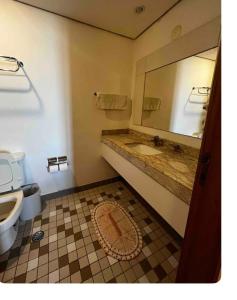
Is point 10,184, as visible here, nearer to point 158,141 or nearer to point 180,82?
point 158,141

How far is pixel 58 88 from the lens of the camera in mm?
1754

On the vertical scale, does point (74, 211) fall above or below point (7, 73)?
below

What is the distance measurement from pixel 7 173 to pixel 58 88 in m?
1.11

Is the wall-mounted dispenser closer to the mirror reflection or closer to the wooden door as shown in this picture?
the mirror reflection

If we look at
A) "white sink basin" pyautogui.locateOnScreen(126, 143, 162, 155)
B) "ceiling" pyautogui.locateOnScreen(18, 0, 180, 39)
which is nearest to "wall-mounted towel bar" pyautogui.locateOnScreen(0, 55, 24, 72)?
"ceiling" pyautogui.locateOnScreen(18, 0, 180, 39)

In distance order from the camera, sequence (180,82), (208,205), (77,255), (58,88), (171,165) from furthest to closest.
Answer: (58,88) < (180,82) < (77,255) < (171,165) < (208,205)

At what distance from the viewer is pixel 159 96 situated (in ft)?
6.04

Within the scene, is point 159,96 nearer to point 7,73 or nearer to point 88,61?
point 88,61

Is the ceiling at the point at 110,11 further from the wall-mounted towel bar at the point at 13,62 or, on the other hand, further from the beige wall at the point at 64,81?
the wall-mounted towel bar at the point at 13,62

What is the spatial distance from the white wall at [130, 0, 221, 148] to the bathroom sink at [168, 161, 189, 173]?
0.30 meters

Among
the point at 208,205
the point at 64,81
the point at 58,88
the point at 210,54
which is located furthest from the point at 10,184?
the point at 210,54

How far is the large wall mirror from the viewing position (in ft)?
4.12
